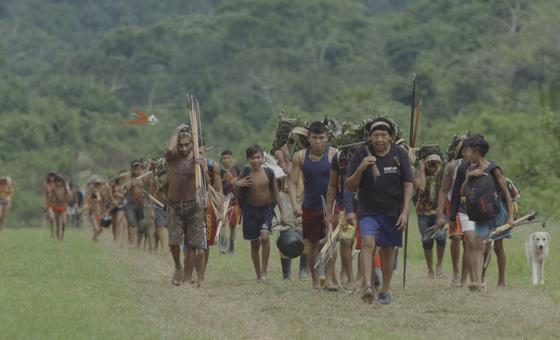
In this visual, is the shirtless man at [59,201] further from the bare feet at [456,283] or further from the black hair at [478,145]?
the black hair at [478,145]

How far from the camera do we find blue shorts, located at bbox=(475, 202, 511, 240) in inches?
658

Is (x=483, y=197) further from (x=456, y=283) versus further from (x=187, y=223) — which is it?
(x=187, y=223)

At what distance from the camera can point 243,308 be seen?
14.6 m

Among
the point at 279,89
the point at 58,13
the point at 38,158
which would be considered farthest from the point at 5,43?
the point at 38,158

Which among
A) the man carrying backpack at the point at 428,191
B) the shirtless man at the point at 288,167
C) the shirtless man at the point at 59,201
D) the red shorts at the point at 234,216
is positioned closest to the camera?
the shirtless man at the point at 288,167

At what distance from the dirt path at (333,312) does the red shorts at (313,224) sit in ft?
2.04

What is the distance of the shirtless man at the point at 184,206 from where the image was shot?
17.4 metres

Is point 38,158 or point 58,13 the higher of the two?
point 58,13

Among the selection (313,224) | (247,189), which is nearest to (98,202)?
(247,189)

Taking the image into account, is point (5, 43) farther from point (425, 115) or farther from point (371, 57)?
point (425, 115)

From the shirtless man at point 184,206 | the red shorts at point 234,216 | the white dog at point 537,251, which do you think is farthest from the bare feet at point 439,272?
the red shorts at point 234,216

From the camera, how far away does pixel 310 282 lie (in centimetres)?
1842

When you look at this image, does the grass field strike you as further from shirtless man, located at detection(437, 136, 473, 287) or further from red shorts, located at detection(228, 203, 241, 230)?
red shorts, located at detection(228, 203, 241, 230)

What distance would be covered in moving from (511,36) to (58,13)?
205 feet
